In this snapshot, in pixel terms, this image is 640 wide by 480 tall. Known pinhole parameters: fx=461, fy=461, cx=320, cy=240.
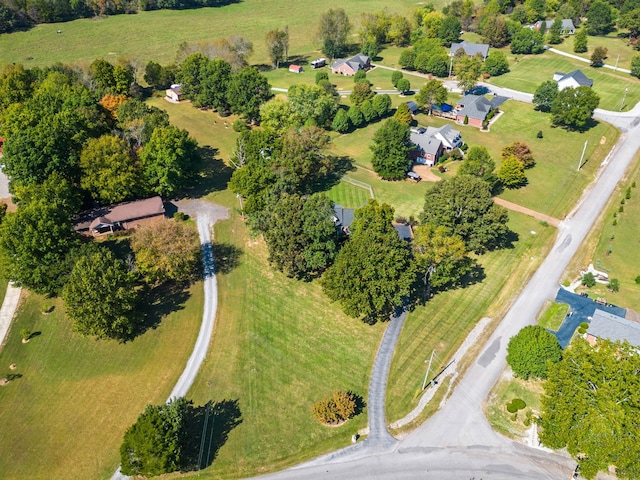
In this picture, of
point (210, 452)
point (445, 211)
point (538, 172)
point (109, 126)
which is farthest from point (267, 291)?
point (538, 172)

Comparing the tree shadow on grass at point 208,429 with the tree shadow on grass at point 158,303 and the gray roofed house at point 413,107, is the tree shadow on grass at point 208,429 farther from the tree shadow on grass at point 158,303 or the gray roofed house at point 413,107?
the gray roofed house at point 413,107

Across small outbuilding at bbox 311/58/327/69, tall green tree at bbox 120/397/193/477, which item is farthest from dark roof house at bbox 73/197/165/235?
small outbuilding at bbox 311/58/327/69

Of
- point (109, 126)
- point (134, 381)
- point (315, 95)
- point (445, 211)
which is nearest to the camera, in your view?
point (134, 381)

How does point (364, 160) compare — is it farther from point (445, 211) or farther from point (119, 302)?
point (119, 302)

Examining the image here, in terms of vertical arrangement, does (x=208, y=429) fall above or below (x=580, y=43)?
below

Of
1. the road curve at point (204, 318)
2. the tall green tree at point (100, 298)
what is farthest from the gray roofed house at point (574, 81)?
the tall green tree at point (100, 298)

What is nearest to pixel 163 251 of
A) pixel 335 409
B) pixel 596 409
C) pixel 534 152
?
pixel 335 409

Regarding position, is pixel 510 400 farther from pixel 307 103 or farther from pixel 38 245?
pixel 307 103
